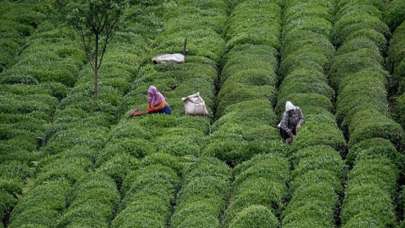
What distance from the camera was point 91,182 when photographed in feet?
114

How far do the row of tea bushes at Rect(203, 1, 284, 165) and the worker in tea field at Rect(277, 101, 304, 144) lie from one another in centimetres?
40

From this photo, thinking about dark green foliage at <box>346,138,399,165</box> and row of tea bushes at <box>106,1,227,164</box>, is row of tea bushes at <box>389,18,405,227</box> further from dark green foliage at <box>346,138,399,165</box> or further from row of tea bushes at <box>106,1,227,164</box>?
row of tea bushes at <box>106,1,227,164</box>

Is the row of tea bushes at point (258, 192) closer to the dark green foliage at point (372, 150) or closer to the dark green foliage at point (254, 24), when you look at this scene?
the dark green foliage at point (372, 150)

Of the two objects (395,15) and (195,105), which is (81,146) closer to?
(195,105)

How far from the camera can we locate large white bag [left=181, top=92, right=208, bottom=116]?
4088 centimetres

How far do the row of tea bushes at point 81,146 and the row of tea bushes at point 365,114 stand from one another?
8.60m

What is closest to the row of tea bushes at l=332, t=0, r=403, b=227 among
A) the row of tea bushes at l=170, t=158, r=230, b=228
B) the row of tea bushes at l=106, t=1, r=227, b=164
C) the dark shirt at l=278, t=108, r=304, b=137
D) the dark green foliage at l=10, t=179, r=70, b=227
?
the dark shirt at l=278, t=108, r=304, b=137

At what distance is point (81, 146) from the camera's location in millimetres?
38719

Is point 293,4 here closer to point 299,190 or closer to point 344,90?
point 344,90

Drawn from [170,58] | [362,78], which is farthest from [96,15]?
[362,78]

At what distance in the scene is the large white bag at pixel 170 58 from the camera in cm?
4738

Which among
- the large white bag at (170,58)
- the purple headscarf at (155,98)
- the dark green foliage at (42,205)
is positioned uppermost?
the dark green foliage at (42,205)

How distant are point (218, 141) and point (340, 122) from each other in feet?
17.3

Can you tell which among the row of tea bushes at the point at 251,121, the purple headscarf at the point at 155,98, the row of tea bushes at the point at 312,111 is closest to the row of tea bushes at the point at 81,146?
the purple headscarf at the point at 155,98
